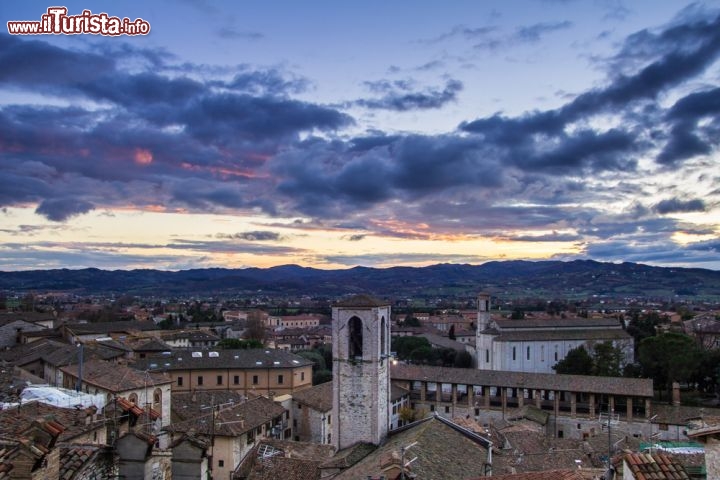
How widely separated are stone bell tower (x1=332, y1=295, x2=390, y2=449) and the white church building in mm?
40510

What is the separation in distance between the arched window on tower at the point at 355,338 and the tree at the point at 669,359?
31.9m

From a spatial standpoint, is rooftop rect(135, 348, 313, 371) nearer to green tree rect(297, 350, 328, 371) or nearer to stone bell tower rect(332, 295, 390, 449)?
green tree rect(297, 350, 328, 371)

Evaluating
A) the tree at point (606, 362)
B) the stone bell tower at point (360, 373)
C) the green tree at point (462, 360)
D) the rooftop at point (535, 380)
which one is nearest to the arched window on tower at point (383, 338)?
the stone bell tower at point (360, 373)

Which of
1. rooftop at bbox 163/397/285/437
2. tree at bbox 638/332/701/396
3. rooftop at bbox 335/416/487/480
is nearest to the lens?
rooftop at bbox 335/416/487/480

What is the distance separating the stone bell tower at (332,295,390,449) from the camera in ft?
77.4

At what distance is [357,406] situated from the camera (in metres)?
23.6

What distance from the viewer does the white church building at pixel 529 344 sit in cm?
6259

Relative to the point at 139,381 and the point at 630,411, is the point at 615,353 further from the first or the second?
the point at 139,381

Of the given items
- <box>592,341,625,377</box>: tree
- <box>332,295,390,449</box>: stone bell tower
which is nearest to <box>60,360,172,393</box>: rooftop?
<box>332,295,390,449</box>: stone bell tower

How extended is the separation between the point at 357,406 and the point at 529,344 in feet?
145

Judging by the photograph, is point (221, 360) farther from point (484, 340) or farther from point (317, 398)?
point (484, 340)

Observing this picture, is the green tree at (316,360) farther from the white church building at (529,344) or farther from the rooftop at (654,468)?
the rooftop at (654,468)

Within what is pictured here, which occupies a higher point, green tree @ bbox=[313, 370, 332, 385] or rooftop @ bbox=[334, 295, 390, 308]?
rooftop @ bbox=[334, 295, 390, 308]

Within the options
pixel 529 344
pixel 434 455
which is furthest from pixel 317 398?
pixel 529 344
